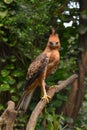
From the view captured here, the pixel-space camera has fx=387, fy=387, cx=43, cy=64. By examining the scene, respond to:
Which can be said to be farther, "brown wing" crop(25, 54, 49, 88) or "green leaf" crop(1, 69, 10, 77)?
"green leaf" crop(1, 69, 10, 77)

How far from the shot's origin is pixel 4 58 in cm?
302

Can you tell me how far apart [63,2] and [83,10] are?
0.19 meters

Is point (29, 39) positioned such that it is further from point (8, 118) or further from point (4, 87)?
point (8, 118)

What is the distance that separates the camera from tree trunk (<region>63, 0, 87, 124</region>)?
3.15 m

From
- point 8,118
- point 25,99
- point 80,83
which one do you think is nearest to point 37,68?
point 25,99

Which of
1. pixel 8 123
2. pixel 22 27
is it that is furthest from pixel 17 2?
pixel 8 123

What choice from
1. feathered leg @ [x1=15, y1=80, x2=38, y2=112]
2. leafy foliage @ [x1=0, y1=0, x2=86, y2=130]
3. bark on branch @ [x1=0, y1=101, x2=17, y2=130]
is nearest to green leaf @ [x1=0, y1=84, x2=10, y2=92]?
leafy foliage @ [x1=0, y1=0, x2=86, y2=130]

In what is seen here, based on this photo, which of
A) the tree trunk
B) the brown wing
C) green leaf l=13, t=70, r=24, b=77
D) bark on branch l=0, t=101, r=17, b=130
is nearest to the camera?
bark on branch l=0, t=101, r=17, b=130

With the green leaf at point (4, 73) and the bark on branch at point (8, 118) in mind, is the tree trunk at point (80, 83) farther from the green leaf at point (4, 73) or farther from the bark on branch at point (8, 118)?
the bark on branch at point (8, 118)

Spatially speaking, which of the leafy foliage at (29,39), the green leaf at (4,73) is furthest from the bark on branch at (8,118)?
the green leaf at (4,73)

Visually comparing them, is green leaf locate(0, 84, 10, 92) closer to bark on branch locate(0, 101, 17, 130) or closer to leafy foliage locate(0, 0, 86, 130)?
leafy foliage locate(0, 0, 86, 130)

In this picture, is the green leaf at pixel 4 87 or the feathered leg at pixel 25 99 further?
the green leaf at pixel 4 87

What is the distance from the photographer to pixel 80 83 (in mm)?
3195

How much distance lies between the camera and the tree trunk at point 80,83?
124 inches
